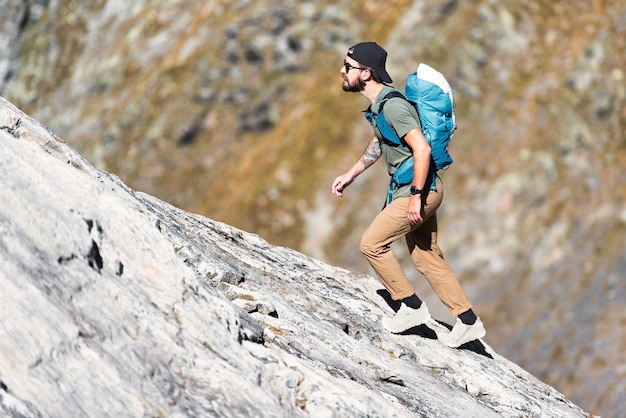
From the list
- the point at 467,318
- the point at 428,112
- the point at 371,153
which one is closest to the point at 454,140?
the point at 371,153

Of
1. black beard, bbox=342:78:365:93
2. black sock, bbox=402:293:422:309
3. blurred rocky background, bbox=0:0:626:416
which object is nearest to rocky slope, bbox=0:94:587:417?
black sock, bbox=402:293:422:309

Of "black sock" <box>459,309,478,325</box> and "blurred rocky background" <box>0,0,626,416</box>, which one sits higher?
"blurred rocky background" <box>0,0,626,416</box>

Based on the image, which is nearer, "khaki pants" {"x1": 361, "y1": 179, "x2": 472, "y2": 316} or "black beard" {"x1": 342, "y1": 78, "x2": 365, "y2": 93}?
"black beard" {"x1": 342, "y1": 78, "x2": 365, "y2": 93}

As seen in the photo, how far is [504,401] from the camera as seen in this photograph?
354 inches

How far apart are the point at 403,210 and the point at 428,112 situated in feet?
4.09

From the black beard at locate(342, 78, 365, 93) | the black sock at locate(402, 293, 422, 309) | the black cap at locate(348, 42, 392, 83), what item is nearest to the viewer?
the black cap at locate(348, 42, 392, 83)

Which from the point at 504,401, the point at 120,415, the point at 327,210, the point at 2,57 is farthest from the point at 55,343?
the point at 2,57

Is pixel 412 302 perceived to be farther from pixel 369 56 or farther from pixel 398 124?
pixel 369 56

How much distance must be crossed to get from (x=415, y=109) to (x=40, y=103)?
44.4 metres

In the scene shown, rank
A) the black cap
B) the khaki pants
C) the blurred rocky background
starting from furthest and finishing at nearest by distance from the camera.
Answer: the blurred rocky background, the khaki pants, the black cap

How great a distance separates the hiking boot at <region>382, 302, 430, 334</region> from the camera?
30.9 feet

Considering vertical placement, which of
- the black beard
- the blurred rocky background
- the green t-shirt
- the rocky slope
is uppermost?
the blurred rocky background

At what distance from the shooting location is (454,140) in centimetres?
3469

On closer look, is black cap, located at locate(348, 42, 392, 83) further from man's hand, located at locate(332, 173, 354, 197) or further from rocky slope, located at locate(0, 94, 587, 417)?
rocky slope, located at locate(0, 94, 587, 417)
